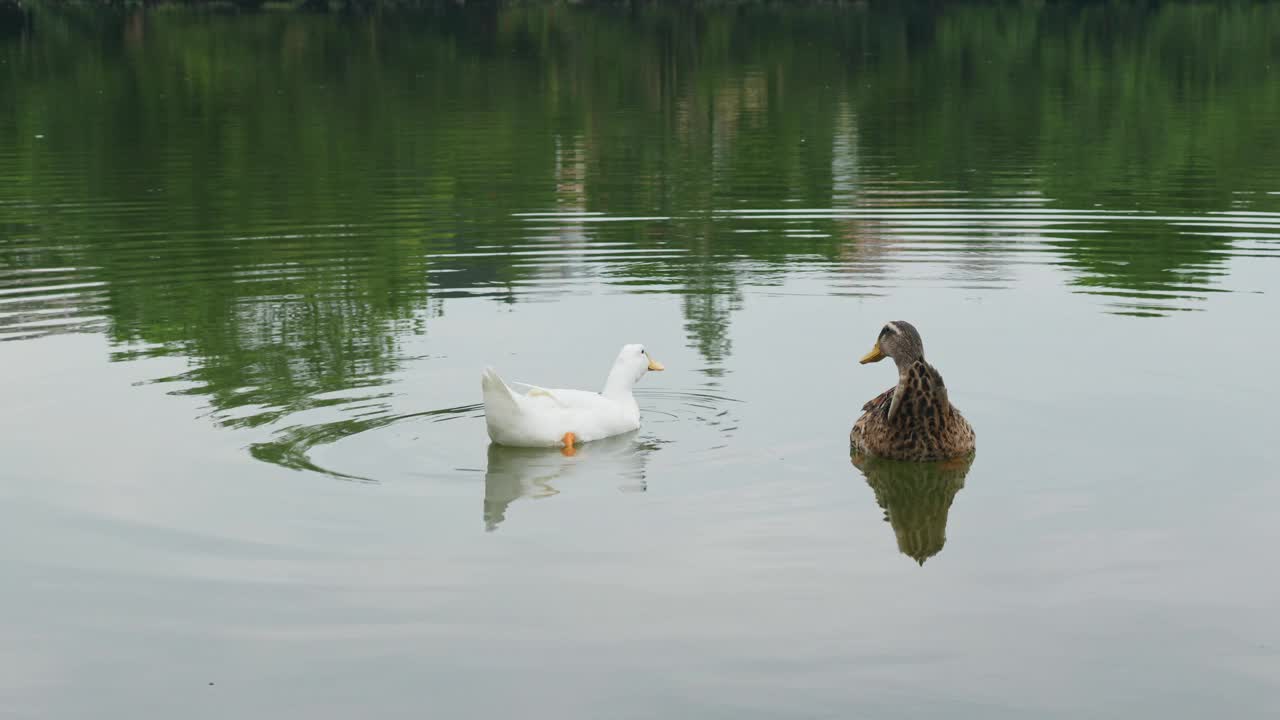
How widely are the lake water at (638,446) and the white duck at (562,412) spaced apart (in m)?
0.16

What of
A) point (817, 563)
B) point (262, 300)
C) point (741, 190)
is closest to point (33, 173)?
point (741, 190)

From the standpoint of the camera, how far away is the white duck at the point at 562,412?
35.3 ft

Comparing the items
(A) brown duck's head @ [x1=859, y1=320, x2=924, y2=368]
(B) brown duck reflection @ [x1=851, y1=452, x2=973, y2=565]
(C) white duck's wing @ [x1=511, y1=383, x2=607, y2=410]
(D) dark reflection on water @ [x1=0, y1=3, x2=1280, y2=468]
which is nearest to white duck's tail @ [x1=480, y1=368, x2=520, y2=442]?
(C) white duck's wing @ [x1=511, y1=383, x2=607, y2=410]

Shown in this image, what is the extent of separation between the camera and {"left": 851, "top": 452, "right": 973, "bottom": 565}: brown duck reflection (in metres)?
9.38

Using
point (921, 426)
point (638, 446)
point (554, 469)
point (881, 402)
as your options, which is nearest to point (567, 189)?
point (638, 446)

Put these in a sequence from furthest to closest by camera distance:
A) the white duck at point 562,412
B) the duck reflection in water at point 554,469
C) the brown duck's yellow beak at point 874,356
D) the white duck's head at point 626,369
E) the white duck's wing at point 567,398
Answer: the brown duck's yellow beak at point 874,356
the white duck's head at point 626,369
the white duck's wing at point 567,398
the white duck at point 562,412
the duck reflection in water at point 554,469

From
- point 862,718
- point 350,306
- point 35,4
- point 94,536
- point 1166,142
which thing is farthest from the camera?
point 35,4

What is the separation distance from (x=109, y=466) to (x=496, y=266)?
9355 millimetres

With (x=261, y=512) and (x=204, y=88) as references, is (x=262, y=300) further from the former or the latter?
(x=204, y=88)

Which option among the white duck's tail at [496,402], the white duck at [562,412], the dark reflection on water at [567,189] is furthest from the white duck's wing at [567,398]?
the dark reflection on water at [567,189]

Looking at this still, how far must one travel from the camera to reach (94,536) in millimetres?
9359

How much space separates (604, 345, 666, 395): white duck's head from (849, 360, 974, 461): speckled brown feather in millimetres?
1720

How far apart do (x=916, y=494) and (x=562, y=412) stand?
2.39 meters

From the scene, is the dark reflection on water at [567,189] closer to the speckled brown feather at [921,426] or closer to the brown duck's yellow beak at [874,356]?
the brown duck's yellow beak at [874,356]
